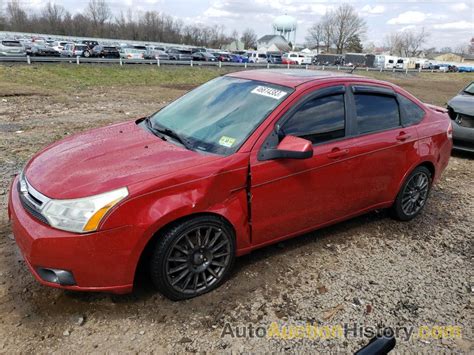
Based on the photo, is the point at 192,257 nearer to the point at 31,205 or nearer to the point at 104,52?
the point at 31,205

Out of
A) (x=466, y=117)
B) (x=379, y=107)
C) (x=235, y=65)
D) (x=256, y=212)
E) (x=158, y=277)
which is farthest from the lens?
(x=235, y=65)

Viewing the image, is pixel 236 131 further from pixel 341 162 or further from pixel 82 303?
pixel 82 303

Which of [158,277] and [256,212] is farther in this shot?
[256,212]

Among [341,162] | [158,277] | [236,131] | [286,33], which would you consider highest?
[286,33]

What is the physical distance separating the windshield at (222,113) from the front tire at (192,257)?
63 centimetres

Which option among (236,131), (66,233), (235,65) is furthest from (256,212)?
(235,65)

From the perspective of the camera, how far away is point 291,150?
118 inches

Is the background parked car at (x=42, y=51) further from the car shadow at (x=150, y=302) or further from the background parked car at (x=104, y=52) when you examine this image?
the car shadow at (x=150, y=302)

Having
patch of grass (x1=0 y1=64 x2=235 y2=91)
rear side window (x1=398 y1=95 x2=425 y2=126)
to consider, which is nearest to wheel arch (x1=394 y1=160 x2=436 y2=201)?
rear side window (x1=398 y1=95 x2=425 y2=126)

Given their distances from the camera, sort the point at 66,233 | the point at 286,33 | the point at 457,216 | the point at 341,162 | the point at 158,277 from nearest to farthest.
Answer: the point at 66,233 → the point at 158,277 → the point at 341,162 → the point at 457,216 → the point at 286,33

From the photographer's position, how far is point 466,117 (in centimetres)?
746

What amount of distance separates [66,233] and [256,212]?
1.41 meters

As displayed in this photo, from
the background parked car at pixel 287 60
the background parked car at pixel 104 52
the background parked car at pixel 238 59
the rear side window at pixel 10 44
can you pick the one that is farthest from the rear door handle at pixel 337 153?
the background parked car at pixel 287 60

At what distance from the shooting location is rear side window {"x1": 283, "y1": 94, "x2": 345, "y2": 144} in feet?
10.9
